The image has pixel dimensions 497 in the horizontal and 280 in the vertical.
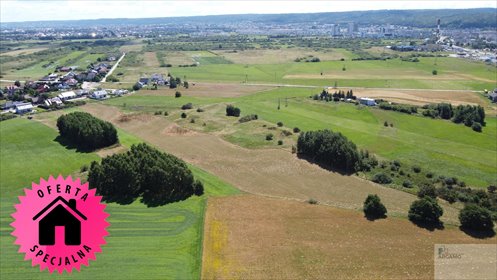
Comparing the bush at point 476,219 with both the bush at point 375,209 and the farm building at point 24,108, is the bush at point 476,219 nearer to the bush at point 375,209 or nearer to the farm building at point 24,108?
the bush at point 375,209

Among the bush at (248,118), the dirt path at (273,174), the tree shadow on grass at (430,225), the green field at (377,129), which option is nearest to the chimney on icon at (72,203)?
the dirt path at (273,174)

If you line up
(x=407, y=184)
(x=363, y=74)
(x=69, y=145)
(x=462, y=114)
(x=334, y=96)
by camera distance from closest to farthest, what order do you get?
(x=407, y=184) < (x=69, y=145) < (x=462, y=114) < (x=334, y=96) < (x=363, y=74)

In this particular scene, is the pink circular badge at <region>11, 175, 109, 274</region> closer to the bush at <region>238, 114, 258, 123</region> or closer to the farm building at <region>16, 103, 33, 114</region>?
the bush at <region>238, 114, 258, 123</region>

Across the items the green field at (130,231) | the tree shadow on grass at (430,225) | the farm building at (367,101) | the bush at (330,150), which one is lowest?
the green field at (130,231)

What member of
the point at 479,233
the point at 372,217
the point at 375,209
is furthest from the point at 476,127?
the point at 372,217

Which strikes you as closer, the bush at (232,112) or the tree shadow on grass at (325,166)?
the tree shadow on grass at (325,166)

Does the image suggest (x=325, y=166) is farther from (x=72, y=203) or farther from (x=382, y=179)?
(x=72, y=203)
